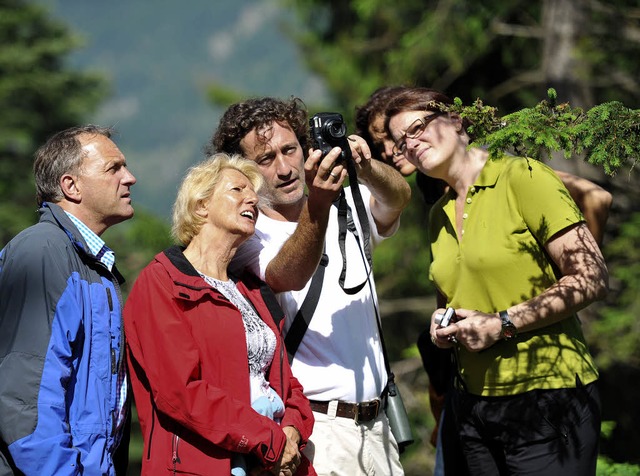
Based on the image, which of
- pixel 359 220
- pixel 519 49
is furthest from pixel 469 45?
pixel 359 220

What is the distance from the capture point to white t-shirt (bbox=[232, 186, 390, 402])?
3.42 meters

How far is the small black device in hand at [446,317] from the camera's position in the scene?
3287mm

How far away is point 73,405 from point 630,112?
224 centimetres

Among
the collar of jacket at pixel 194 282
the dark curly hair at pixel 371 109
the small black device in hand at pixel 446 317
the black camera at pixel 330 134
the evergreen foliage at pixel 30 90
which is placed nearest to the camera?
the collar of jacket at pixel 194 282

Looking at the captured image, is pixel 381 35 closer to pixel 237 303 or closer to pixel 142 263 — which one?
pixel 142 263

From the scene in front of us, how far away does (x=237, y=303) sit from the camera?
324 cm

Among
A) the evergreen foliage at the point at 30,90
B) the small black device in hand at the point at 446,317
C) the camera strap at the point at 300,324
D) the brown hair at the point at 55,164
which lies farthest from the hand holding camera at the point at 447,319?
the evergreen foliage at the point at 30,90

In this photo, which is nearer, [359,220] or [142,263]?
[359,220]

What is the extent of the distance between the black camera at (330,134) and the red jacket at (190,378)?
2.25ft

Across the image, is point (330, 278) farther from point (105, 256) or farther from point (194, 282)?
point (105, 256)

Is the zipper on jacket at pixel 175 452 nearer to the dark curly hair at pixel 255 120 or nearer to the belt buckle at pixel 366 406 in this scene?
the belt buckle at pixel 366 406

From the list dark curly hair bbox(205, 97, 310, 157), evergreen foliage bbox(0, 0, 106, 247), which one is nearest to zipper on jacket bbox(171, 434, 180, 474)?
dark curly hair bbox(205, 97, 310, 157)

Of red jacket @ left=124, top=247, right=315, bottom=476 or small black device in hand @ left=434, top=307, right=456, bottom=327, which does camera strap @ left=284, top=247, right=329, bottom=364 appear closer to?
red jacket @ left=124, top=247, right=315, bottom=476

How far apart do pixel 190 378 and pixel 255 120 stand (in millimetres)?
1398
